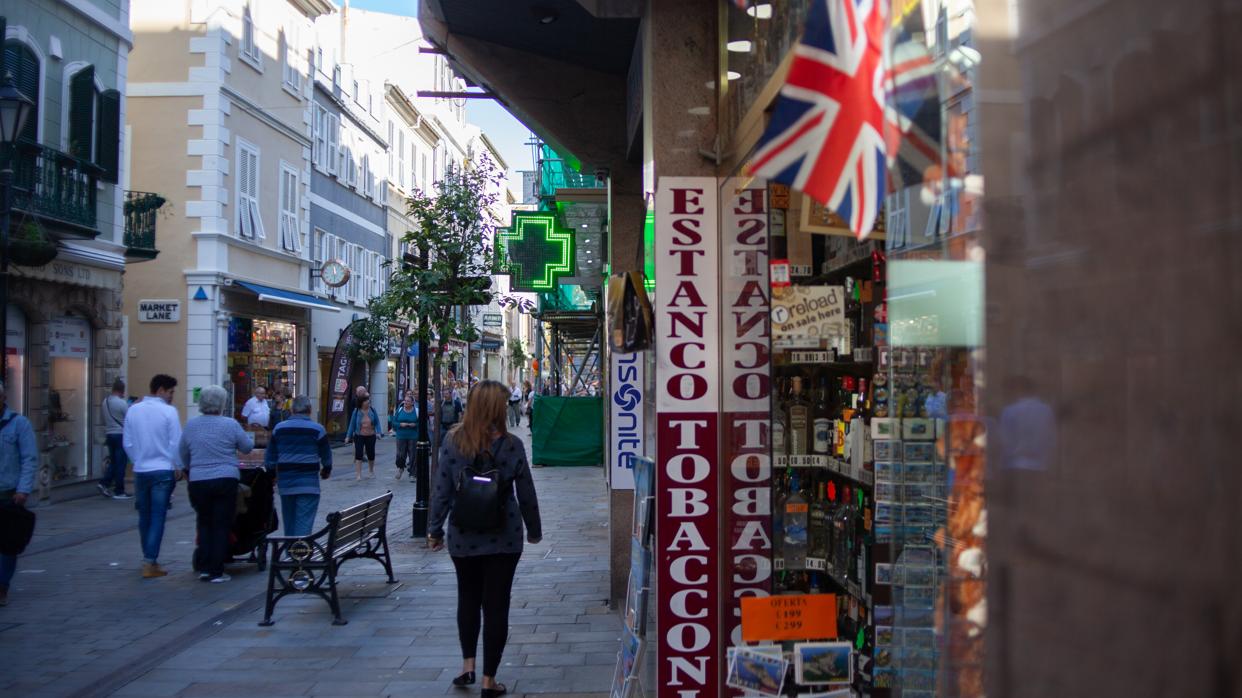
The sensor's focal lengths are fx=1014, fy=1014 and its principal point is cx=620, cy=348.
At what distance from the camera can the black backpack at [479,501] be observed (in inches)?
227

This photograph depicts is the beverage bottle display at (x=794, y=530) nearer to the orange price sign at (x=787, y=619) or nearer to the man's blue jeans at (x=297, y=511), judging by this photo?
the orange price sign at (x=787, y=619)

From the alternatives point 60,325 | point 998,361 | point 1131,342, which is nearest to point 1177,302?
point 1131,342

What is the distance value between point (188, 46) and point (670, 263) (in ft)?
75.3

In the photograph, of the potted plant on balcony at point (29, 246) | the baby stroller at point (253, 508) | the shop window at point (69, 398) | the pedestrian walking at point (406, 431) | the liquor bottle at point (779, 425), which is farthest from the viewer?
the pedestrian walking at point (406, 431)

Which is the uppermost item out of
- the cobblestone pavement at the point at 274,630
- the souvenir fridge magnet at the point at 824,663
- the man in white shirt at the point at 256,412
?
the man in white shirt at the point at 256,412

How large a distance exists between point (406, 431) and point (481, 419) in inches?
574

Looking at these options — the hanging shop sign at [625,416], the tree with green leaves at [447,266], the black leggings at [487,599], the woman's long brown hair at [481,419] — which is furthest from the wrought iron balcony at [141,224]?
the black leggings at [487,599]

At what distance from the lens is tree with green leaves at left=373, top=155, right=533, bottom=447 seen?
41.2 ft

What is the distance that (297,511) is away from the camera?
30.9ft

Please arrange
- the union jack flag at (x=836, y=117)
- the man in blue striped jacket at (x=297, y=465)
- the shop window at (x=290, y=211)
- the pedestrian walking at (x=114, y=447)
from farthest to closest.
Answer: the shop window at (x=290, y=211) → the pedestrian walking at (x=114, y=447) → the man in blue striped jacket at (x=297, y=465) → the union jack flag at (x=836, y=117)

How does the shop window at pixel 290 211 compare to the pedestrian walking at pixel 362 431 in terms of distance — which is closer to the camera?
the pedestrian walking at pixel 362 431

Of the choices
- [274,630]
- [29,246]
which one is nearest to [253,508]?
[274,630]

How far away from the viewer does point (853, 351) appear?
14.3 feet

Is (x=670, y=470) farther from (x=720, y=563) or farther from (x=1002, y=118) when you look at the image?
(x=1002, y=118)
